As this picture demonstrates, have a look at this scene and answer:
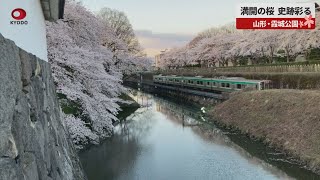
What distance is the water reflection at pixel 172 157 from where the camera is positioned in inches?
556

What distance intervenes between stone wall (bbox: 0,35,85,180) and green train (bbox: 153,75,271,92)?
2443cm

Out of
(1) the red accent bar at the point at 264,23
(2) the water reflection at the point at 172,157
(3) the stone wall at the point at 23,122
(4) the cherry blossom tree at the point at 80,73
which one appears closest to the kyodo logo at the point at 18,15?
(3) the stone wall at the point at 23,122

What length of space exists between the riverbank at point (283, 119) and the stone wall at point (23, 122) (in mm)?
11060

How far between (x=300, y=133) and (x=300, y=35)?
1850cm

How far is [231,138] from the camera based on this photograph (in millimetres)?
20688

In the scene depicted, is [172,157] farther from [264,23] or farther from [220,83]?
[220,83]

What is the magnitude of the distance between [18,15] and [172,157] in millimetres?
11588

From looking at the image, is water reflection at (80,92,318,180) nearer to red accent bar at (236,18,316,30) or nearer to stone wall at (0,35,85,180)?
red accent bar at (236,18,316,30)

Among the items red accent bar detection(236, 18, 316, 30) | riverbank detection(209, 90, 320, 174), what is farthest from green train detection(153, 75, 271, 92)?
red accent bar detection(236, 18, 316, 30)

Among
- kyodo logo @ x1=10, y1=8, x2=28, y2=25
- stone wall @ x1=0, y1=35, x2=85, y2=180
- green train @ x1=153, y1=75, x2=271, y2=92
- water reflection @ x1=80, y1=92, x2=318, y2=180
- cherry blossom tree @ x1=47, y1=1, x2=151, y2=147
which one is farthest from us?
green train @ x1=153, y1=75, x2=271, y2=92

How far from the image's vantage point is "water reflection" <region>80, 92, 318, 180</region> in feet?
46.4

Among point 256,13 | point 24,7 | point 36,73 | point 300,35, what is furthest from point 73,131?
point 300,35

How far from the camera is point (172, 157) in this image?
1681cm

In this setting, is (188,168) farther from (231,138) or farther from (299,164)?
(231,138)
